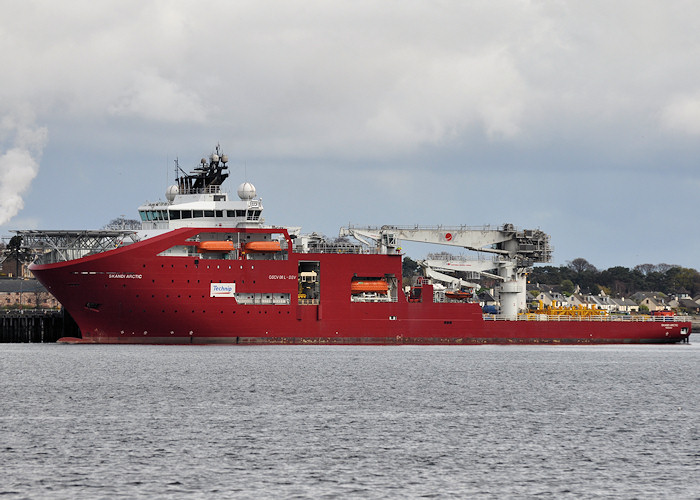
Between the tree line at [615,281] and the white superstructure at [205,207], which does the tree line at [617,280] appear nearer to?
the tree line at [615,281]

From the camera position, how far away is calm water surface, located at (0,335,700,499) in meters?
22.4

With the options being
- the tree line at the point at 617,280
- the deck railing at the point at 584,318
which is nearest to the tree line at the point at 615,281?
the tree line at the point at 617,280

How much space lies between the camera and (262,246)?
56.0 m

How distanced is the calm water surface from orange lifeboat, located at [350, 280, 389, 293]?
8.53 metres

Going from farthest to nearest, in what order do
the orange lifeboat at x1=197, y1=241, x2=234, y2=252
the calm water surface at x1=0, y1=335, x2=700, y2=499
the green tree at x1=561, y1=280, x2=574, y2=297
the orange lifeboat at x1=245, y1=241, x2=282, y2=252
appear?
the green tree at x1=561, y1=280, x2=574, y2=297, the orange lifeboat at x1=245, y1=241, x2=282, y2=252, the orange lifeboat at x1=197, y1=241, x2=234, y2=252, the calm water surface at x1=0, y1=335, x2=700, y2=499

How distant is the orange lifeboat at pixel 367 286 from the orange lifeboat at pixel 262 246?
16.7 ft

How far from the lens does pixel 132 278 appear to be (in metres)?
53.5

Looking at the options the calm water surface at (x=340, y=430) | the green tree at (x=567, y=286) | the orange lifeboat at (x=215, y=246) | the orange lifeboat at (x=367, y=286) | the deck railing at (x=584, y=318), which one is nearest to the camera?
the calm water surface at (x=340, y=430)

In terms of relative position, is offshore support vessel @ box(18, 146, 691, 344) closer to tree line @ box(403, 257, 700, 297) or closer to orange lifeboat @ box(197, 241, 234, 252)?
orange lifeboat @ box(197, 241, 234, 252)

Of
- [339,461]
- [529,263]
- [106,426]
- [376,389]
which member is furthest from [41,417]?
[529,263]

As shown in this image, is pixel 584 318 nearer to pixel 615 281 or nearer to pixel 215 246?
pixel 215 246

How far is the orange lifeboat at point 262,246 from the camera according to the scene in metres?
55.9

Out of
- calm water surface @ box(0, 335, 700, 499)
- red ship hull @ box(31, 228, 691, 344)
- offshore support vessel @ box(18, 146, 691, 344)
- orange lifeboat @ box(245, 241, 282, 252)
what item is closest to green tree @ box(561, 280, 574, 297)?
offshore support vessel @ box(18, 146, 691, 344)

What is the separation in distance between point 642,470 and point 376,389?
15.8 meters
